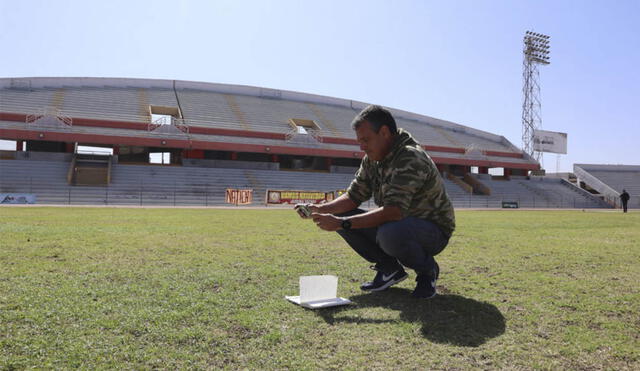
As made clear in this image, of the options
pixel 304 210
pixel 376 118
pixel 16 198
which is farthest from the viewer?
pixel 16 198

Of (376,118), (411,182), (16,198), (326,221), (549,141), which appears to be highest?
(549,141)

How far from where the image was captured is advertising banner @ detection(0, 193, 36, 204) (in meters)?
22.1

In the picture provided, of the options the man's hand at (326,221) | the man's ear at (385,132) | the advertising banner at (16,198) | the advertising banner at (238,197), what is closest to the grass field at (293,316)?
the man's hand at (326,221)

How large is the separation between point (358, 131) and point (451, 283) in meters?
1.79

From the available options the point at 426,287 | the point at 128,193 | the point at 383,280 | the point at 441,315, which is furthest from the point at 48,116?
the point at 441,315

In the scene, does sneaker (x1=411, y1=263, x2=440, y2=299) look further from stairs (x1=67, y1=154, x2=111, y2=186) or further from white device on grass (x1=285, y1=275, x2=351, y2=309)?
stairs (x1=67, y1=154, x2=111, y2=186)

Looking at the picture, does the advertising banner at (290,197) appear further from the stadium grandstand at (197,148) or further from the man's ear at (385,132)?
the man's ear at (385,132)

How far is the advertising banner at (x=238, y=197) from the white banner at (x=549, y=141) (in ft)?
134

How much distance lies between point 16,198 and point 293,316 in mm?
24734

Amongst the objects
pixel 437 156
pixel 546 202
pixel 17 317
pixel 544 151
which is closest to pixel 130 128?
pixel 437 156

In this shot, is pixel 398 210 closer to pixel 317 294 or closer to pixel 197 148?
pixel 317 294

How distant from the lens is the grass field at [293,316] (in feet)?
7.20

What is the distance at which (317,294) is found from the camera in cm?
328

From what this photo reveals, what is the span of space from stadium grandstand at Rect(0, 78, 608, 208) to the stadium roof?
0.33 ft
